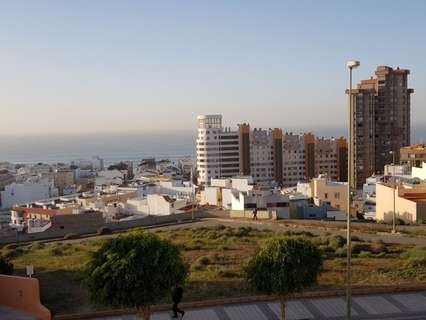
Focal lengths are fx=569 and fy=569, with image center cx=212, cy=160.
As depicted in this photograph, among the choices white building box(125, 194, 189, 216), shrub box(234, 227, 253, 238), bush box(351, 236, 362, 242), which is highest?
bush box(351, 236, 362, 242)

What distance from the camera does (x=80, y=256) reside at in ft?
77.6

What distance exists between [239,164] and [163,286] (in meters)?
87.3

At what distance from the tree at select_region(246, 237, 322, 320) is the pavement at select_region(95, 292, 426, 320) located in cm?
185

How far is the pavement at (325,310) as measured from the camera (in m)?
14.0

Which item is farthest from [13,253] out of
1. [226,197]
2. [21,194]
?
[21,194]

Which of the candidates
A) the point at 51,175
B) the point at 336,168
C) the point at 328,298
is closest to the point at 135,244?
the point at 328,298

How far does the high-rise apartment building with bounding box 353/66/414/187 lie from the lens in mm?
97938

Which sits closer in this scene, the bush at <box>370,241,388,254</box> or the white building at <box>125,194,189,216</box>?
the bush at <box>370,241,388,254</box>

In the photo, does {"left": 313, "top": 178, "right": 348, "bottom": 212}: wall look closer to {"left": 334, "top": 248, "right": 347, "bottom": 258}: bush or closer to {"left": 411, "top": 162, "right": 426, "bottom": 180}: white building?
{"left": 411, "top": 162, "right": 426, "bottom": 180}: white building

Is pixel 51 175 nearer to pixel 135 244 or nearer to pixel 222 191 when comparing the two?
pixel 222 191

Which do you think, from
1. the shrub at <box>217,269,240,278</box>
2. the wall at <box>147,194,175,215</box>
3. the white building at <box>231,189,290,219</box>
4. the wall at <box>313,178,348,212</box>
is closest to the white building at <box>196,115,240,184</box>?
the wall at <box>147,194,175,215</box>

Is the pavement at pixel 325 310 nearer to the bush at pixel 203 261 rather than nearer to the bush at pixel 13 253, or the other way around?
the bush at pixel 203 261

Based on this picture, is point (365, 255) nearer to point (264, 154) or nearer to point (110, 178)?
point (264, 154)

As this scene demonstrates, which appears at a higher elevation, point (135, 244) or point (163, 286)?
point (135, 244)
